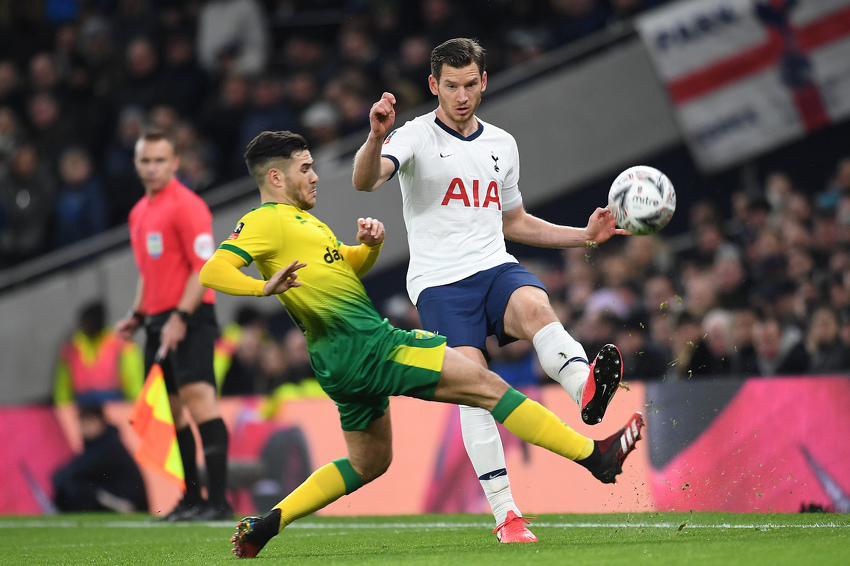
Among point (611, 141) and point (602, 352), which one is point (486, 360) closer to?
point (602, 352)

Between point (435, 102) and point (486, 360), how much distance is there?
610 cm

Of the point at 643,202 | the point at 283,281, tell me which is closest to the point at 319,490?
the point at 283,281

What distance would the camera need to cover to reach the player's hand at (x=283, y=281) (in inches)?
169

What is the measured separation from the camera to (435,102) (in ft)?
35.5

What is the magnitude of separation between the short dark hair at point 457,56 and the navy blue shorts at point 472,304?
0.91 m

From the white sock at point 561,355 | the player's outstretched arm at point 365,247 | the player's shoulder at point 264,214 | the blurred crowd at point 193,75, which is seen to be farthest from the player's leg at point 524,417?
the blurred crowd at point 193,75

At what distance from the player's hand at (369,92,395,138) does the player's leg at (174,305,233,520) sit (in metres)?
2.77

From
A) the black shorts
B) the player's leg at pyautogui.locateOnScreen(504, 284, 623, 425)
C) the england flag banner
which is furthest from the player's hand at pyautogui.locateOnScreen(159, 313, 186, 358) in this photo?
the england flag banner

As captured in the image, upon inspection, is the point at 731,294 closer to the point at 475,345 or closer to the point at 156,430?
the point at 475,345

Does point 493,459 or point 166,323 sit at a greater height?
point 166,323

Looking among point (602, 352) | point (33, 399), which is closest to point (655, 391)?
point (602, 352)

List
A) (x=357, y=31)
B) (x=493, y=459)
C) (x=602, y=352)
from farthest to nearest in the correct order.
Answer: (x=357, y=31)
(x=493, y=459)
(x=602, y=352)

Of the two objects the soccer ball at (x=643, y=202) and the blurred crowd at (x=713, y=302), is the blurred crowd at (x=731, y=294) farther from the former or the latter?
the soccer ball at (x=643, y=202)

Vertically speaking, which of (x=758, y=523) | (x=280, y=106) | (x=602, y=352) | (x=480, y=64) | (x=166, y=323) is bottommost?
(x=758, y=523)
